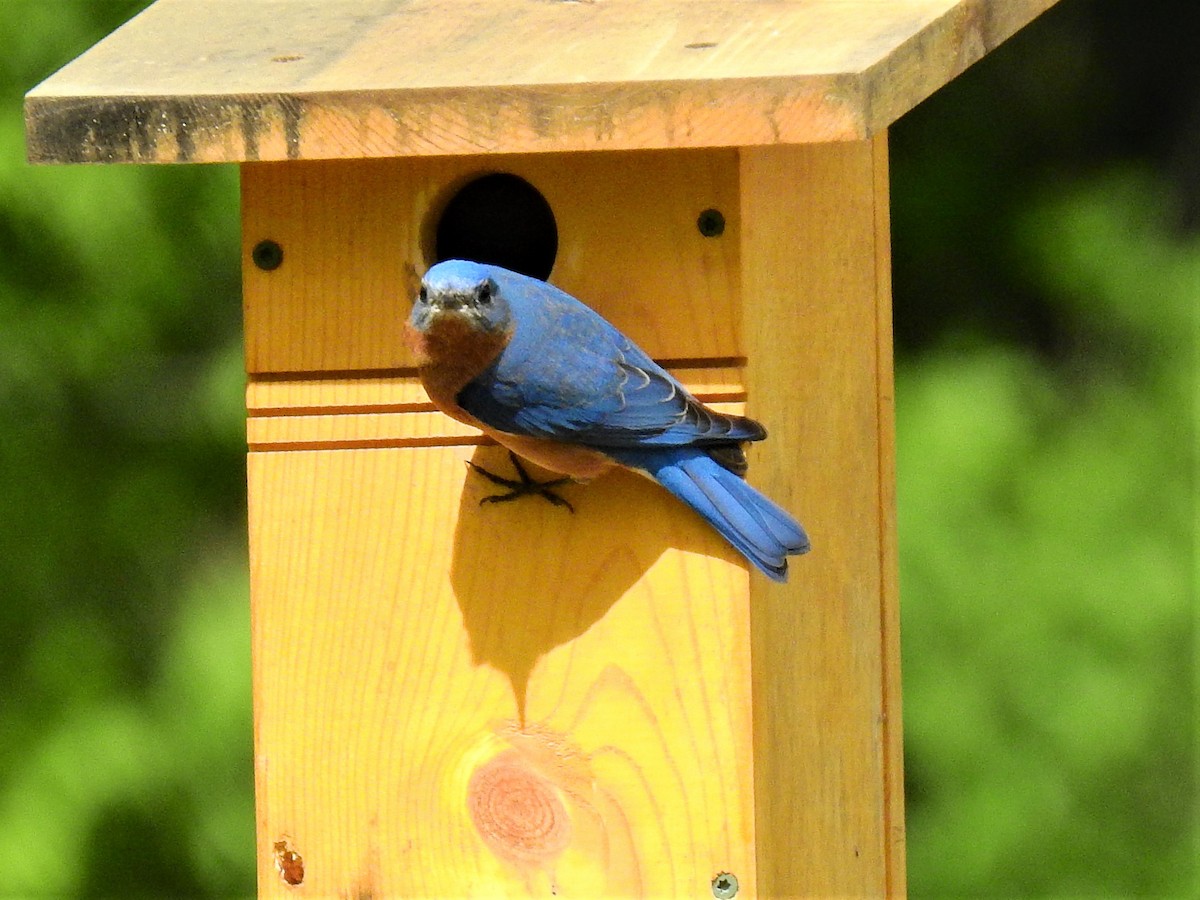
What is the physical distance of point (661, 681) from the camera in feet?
8.94

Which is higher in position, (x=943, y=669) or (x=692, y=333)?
(x=692, y=333)

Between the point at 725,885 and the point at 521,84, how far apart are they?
1.11 meters

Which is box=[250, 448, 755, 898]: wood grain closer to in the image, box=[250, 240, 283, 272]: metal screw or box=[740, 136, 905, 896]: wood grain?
box=[740, 136, 905, 896]: wood grain

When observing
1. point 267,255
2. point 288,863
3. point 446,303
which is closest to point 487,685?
point 288,863

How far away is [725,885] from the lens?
2.69 metres

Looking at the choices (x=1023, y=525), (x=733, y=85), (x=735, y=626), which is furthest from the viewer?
(x=1023, y=525)

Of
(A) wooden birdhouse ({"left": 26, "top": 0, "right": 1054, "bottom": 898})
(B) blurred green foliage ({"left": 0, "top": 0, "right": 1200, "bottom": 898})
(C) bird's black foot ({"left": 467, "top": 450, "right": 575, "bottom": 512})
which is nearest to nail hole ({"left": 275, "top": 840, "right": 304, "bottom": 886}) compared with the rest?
(A) wooden birdhouse ({"left": 26, "top": 0, "right": 1054, "bottom": 898})

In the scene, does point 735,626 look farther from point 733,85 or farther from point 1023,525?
point 1023,525

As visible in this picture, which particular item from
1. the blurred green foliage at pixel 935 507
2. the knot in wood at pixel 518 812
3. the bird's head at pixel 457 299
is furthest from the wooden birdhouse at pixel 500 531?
the blurred green foliage at pixel 935 507

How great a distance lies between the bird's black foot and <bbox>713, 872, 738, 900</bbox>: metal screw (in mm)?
544

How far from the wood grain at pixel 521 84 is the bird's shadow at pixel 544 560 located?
0.54 m

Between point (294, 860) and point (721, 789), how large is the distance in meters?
0.62

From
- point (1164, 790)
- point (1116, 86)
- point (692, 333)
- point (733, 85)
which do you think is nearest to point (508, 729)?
point (692, 333)

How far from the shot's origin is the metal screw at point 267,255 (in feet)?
9.12
